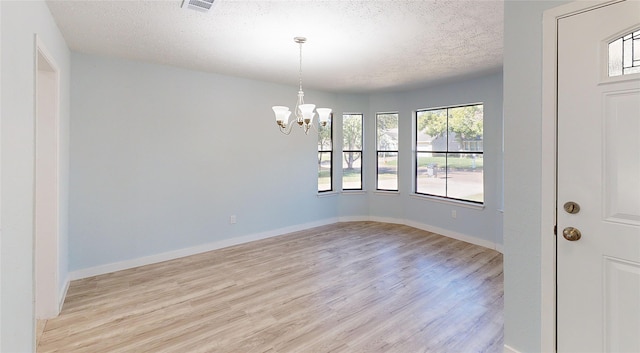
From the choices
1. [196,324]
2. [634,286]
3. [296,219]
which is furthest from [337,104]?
[634,286]

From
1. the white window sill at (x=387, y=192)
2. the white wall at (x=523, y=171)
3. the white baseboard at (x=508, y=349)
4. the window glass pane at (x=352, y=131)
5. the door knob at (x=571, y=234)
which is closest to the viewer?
the door knob at (x=571, y=234)

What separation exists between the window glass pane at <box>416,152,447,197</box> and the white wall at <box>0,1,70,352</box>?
5261 millimetres

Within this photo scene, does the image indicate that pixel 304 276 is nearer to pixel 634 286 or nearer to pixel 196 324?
pixel 196 324

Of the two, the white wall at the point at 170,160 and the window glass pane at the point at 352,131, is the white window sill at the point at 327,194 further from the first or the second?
the window glass pane at the point at 352,131

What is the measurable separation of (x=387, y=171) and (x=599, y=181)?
4608 millimetres

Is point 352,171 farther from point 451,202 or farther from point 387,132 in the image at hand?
point 451,202

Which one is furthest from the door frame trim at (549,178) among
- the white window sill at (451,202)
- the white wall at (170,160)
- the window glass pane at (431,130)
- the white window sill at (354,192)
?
the white window sill at (354,192)

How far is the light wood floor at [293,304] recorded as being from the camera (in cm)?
238

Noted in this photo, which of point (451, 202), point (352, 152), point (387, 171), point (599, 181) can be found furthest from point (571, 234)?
point (352, 152)

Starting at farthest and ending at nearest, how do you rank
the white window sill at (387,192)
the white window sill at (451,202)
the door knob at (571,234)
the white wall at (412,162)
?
the white window sill at (387,192), the white window sill at (451,202), the white wall at (412,162), the door knob at (571,234)

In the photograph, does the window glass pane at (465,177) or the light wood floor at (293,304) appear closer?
the light wood floor at (293,304)

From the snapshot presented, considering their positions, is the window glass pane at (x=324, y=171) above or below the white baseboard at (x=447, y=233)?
above

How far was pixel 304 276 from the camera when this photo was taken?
11.9ft

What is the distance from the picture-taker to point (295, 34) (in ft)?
9.77
